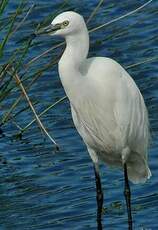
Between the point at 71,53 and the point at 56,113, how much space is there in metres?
4.24

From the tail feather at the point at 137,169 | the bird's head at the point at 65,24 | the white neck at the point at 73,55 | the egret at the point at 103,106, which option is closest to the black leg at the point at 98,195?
the egret at the point at 103,106

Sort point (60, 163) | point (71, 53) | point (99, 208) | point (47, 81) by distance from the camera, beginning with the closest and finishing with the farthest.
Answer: point (71, 53) → point (99, 208) → point (60, 163) → point (47, 81)

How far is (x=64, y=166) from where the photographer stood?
1107 centimetres

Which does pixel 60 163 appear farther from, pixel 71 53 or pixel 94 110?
pixel 71 53

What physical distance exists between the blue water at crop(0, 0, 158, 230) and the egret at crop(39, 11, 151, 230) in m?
0.31

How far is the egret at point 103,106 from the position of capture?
327 inches

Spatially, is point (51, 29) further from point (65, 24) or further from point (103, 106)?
point (103, 106)

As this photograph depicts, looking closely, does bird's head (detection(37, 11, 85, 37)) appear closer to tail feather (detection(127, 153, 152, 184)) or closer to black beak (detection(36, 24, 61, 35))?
black beak (detection(36, 24, 61, 35))

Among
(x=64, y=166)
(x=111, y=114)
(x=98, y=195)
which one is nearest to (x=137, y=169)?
(x=98, y=195)

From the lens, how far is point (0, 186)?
35.1 ft

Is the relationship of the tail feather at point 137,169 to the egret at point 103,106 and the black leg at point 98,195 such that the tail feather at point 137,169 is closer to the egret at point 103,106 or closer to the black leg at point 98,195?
the egret at point 103,106

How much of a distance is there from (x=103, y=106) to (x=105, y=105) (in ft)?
0.06

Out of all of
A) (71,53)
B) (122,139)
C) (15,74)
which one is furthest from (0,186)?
(71,53)

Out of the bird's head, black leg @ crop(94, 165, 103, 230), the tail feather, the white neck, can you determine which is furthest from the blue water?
the bird's head
